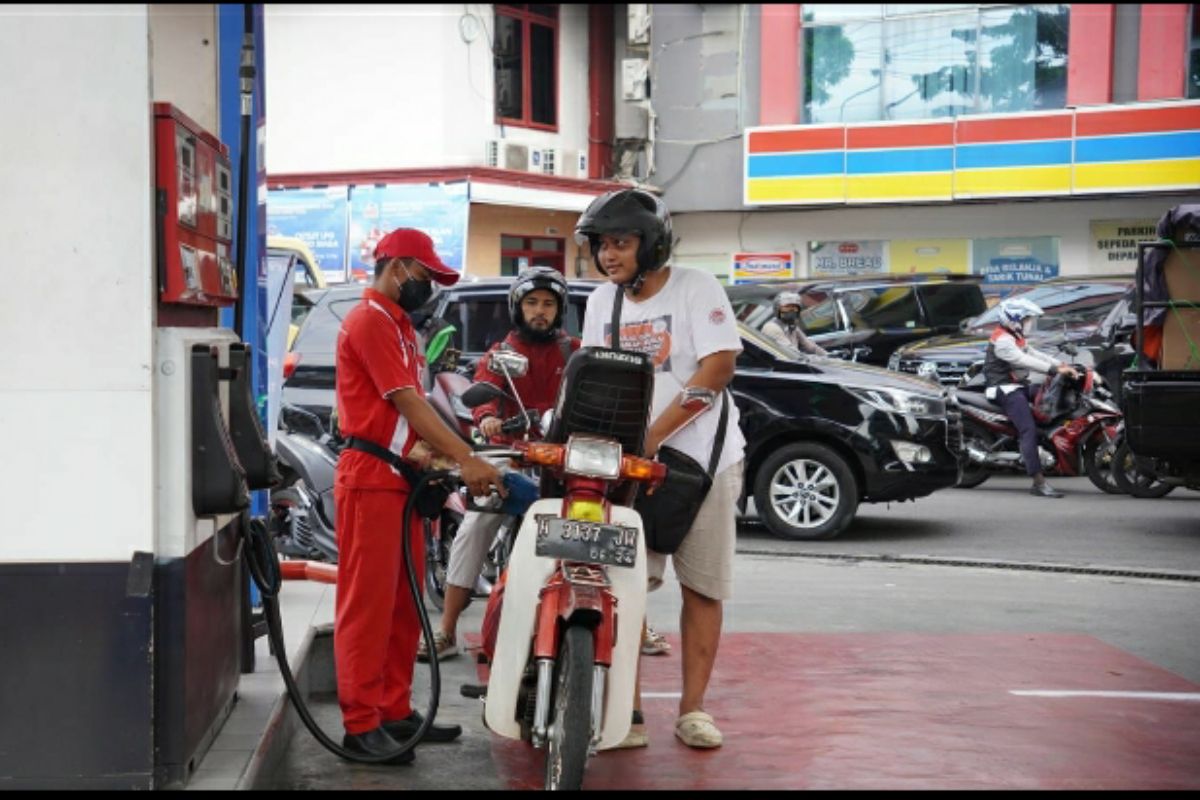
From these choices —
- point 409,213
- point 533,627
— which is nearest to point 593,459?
point 533,627

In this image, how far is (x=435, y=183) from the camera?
25.6m

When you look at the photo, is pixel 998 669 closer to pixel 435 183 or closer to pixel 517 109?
pixel 435 183

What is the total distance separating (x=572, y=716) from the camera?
4668 mm

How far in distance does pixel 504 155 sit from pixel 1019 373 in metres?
13.8

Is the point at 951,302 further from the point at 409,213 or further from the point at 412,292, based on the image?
the point at 412,292

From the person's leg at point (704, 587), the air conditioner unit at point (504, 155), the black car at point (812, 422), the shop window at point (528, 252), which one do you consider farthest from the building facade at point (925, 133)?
the person's leg at point (704, 587)

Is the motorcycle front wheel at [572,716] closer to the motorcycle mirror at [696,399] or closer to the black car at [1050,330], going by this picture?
the motorcycle mirror at [696,399]

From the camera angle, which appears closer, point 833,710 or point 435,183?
point 833,710

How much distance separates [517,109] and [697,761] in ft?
77.2

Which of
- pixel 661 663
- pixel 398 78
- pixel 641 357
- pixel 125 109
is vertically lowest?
pixel 661 663

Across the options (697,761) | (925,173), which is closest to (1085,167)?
(925,173)

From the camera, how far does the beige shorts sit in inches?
226

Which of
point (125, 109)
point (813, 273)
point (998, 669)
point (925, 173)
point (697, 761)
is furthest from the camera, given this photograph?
point (813, 273)

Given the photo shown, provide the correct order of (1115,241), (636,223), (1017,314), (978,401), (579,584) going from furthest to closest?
(1115,241), (978,401), (1017,314), (636,223), (579,584)
